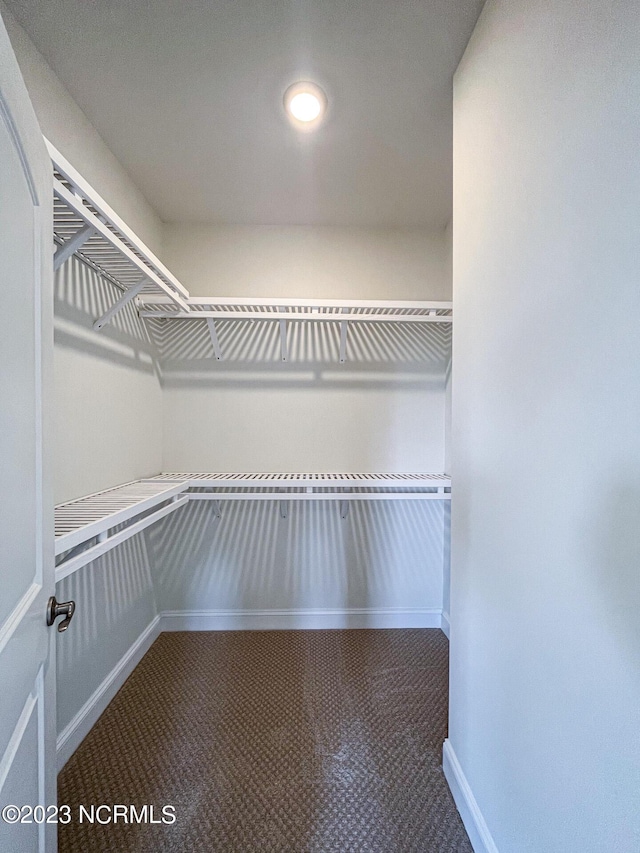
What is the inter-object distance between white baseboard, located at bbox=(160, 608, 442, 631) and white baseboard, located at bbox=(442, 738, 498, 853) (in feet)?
2.98

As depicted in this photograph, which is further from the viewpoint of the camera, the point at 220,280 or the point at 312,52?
the point at 220,280

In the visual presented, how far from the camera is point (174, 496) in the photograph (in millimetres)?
1852

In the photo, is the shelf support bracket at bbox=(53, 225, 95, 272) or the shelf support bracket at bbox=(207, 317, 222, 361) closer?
the shelf support bracket at bbox=(53, 225, 95, 272)

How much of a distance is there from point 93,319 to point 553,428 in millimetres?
1650

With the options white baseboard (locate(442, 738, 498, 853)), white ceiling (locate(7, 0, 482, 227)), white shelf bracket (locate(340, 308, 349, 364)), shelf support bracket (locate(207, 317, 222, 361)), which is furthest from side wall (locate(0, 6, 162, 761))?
white baseboard (locate(442, 738, 498, 853))

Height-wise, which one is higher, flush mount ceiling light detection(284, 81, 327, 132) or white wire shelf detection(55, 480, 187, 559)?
flush mount ceiling light detection(284, 81, 327, 132)

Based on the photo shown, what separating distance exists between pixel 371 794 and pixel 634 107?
186 cm

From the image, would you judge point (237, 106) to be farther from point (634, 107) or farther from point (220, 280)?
point (634, 107)

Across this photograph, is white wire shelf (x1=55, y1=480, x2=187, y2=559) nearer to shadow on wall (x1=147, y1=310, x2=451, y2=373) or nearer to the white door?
the white door

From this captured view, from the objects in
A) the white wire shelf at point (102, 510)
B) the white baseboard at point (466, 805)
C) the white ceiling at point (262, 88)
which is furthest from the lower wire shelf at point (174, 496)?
the white ceiling at point (262, 88)

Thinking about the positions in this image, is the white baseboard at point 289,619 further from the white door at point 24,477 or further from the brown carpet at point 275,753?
the white door at point 24,477

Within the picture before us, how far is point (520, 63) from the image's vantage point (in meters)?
0.86

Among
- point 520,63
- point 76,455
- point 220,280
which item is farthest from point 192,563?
point 520,63

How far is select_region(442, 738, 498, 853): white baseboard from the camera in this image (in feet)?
3.25
